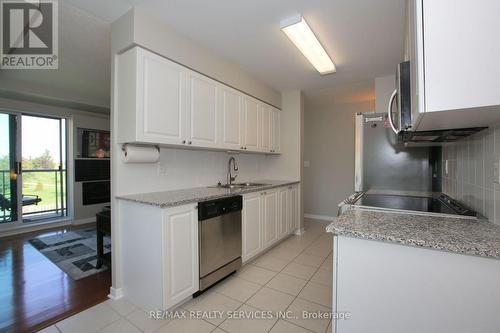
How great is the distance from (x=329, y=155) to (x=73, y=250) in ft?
15.6

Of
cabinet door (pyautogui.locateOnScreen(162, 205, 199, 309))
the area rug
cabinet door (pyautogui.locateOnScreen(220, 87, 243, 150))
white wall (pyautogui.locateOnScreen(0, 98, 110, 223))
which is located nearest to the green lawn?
white wall (pyautogui.locateOnScreen(0, 98, 110, 223))

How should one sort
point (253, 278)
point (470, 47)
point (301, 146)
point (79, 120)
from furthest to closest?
1. point (79, 120)
2. point (301, 146)
3. point (253, 278)
4. point (470, 47)

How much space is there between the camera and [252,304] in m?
1.93

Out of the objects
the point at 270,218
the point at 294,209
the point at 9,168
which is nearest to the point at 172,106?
the point at 270,218

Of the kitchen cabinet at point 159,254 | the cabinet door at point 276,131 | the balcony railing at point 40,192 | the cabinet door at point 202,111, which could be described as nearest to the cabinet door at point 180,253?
the kitchen cabinet at point 159,254

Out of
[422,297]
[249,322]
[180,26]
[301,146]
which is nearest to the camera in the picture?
[422,297]

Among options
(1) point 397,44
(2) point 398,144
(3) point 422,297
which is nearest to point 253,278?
(3) point 422,297

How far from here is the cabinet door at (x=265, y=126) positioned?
3.51 metres

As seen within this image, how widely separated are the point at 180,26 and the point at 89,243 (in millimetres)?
3345

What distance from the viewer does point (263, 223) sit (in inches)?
115

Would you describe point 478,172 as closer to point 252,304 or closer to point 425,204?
point 425,204

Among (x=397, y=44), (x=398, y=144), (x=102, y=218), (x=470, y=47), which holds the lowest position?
(x=102, y=218)

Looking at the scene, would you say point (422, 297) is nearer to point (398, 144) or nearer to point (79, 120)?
point (398, 144)

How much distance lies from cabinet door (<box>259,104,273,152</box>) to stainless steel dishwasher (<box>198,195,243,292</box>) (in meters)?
1.35
